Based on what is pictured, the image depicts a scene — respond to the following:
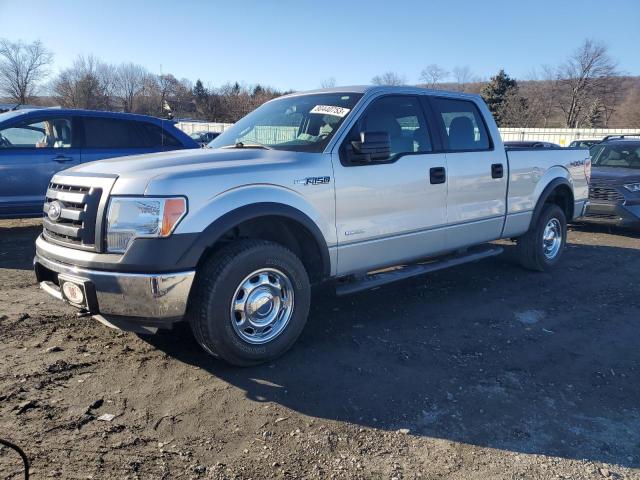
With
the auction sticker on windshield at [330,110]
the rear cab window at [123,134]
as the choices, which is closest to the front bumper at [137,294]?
the auction sticker on windshield at [330,110]

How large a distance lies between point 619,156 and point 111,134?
9461mm

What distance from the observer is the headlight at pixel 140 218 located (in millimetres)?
3225

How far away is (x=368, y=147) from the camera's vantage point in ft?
13.5

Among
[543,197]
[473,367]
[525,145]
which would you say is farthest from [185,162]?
[525,145]

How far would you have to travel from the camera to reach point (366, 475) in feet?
8.46

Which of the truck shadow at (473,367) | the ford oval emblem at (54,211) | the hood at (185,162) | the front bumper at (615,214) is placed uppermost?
the hood at (185,162)

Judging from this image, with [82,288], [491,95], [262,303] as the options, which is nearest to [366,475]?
[262,303]

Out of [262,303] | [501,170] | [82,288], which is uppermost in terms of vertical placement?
[501,170]

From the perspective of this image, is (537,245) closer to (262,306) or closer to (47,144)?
(262,306)

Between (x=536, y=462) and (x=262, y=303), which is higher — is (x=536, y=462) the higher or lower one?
the lower one

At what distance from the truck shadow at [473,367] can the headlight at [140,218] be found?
1076 millimetres

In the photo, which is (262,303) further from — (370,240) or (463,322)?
(463,322)

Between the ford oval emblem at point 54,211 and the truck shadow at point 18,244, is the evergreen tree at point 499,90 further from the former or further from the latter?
the ford oval emblem at point 54,211

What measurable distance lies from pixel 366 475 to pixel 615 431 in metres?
1.55
